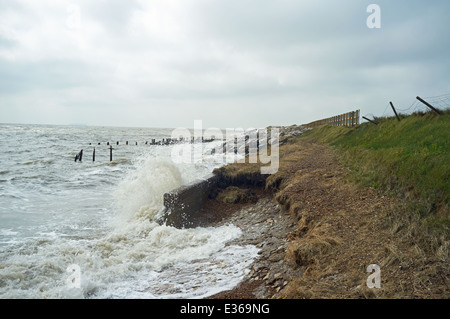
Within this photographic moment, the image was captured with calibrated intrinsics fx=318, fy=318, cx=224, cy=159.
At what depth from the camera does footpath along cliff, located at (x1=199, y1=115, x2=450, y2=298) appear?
3.81 meters

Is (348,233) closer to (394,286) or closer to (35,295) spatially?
(394,286)

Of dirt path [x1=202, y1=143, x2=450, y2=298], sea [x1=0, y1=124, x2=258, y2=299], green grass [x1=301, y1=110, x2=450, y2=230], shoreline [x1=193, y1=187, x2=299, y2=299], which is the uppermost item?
green grass [x1=301, y1=110, x2=450, y2=230]

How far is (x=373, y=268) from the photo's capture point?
4.15 metres

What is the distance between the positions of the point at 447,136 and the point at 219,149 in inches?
986

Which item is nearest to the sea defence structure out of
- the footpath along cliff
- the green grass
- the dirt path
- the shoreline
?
the shoreline

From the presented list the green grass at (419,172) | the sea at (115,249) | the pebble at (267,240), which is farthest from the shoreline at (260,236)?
the green grass at (419,172)

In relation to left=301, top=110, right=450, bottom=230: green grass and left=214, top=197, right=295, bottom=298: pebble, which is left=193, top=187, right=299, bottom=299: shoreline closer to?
left=214, top=197, right=295, bottom=298: pebble

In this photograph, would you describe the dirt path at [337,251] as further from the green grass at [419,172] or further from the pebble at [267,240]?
the green grass at [419,172]

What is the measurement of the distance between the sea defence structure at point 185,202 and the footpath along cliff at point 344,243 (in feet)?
2.22

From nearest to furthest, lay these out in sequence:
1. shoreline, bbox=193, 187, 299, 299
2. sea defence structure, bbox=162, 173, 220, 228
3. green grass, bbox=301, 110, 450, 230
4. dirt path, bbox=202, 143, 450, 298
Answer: dirt path, bbox=202, 143, 450, 298, shoreline, bbox=193, 187, 299, 299, green grass, bbox=301, 110, 450, 230, sea defence structure, bbox=162, 173, 220, 228

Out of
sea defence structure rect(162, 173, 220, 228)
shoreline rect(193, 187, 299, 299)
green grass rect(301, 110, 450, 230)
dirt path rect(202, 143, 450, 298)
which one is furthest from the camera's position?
sea defence structure rect(162, 173, 220, 228)

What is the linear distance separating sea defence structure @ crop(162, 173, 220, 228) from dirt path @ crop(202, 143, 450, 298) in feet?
5.78

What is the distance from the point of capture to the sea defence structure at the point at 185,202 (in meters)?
8.73
